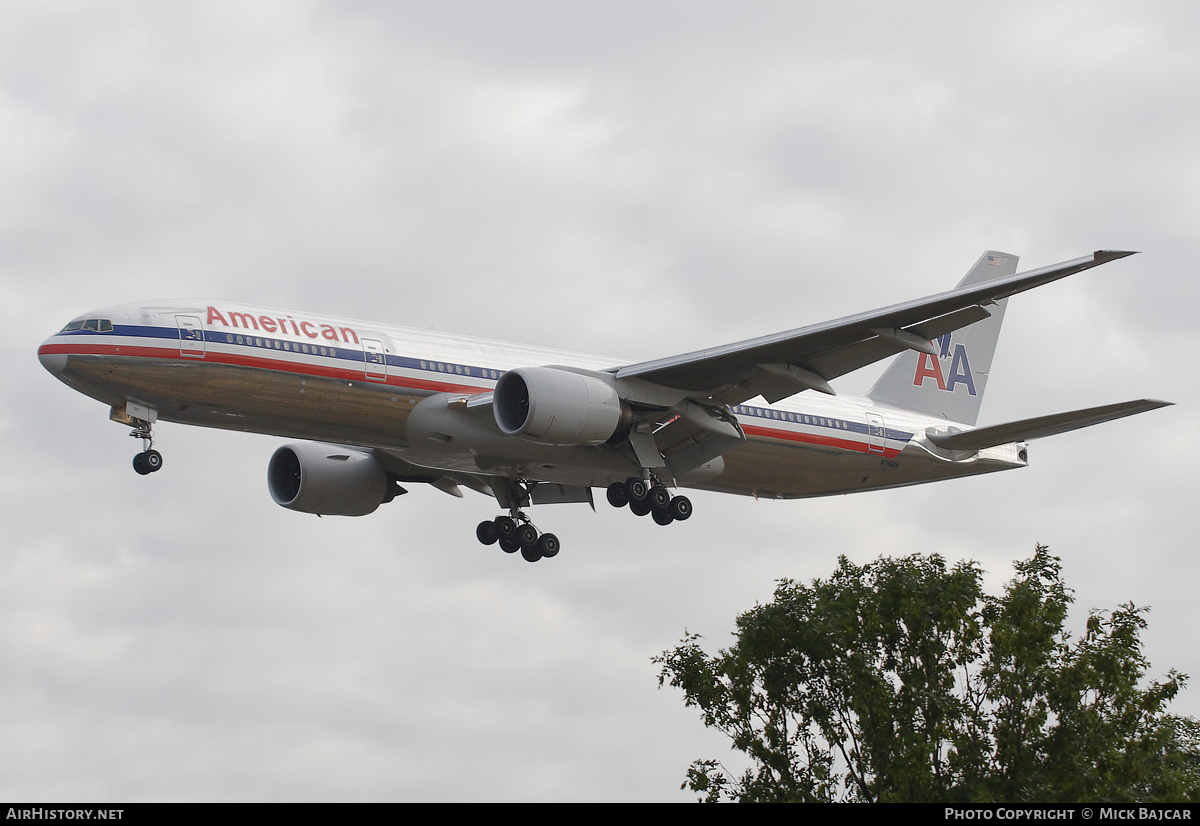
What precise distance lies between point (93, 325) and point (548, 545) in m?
13.3

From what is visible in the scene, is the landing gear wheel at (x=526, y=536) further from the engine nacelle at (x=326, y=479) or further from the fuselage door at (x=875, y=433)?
the fuselage door at (x=875, y=433)

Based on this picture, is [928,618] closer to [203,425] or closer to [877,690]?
[877,690]

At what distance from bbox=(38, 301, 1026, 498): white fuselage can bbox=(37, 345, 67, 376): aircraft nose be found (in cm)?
3

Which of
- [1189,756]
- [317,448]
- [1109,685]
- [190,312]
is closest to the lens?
[190,312]

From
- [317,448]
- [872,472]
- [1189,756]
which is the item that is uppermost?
[317,448]

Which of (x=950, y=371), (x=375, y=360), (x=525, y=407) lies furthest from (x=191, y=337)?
(x=950, y=371)

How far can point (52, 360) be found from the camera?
2798cm

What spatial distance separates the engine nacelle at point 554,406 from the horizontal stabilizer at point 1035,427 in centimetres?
1049

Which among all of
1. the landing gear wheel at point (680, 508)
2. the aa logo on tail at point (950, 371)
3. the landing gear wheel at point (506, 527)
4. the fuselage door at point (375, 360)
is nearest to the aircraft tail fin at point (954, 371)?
the aa logo on tail at point (950, 371)

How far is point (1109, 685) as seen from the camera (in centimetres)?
3062

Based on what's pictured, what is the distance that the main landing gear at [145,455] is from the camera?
28625 mm

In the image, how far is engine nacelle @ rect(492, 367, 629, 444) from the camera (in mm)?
29062

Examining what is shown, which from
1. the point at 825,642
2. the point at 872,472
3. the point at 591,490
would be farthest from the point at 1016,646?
the point at 591,490

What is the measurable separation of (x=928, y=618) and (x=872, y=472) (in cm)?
575
